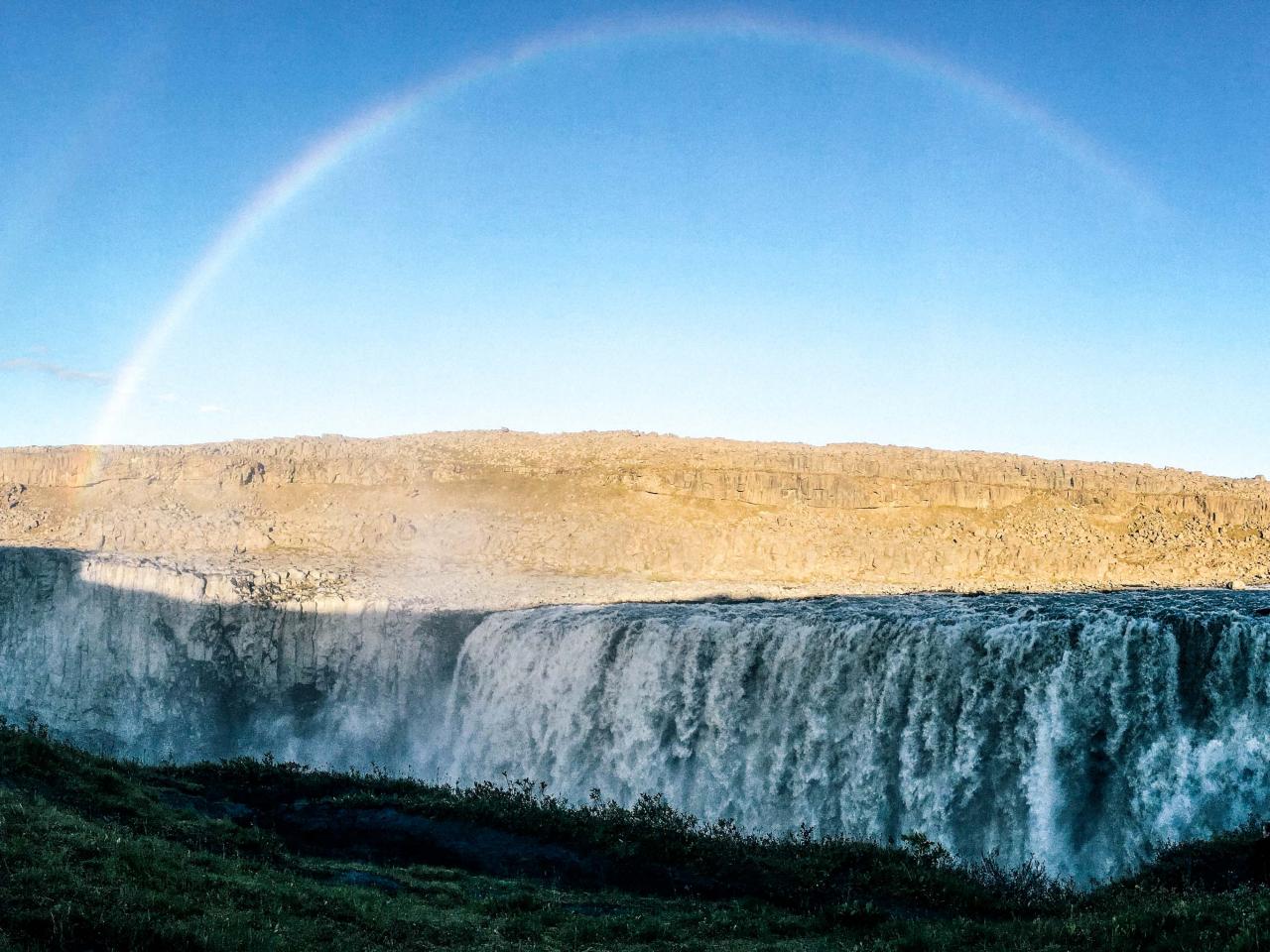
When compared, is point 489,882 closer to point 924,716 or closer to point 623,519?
point 924,716

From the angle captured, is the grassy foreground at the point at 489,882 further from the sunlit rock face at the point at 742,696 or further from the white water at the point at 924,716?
the sunlit rock face at the point at 742,696

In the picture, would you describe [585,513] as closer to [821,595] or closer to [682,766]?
[821,595]

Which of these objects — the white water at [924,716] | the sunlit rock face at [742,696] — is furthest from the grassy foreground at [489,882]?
the sunlit rock face at [742,696]

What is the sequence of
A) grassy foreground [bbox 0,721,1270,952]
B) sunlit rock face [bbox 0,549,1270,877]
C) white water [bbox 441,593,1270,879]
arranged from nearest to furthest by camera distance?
grassy foreground [bbox 0,721,1270,952], white water [bbox 441,593,1270,879], sunlit rock face [bbox 0,549,1270,877]

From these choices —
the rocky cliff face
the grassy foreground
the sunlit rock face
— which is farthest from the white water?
the rocky cliff face

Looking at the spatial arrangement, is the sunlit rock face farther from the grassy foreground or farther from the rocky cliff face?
the grassy foreground

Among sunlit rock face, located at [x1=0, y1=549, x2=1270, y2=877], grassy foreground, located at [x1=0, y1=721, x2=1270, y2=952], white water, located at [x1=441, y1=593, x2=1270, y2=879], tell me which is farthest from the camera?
sunlit rock face, located at [x1=0, y1=549, x2=1270, y2=877]

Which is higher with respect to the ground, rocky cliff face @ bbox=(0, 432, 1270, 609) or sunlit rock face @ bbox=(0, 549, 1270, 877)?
rocky cliff face @ bbox=(0, 432, 1270, 609)
